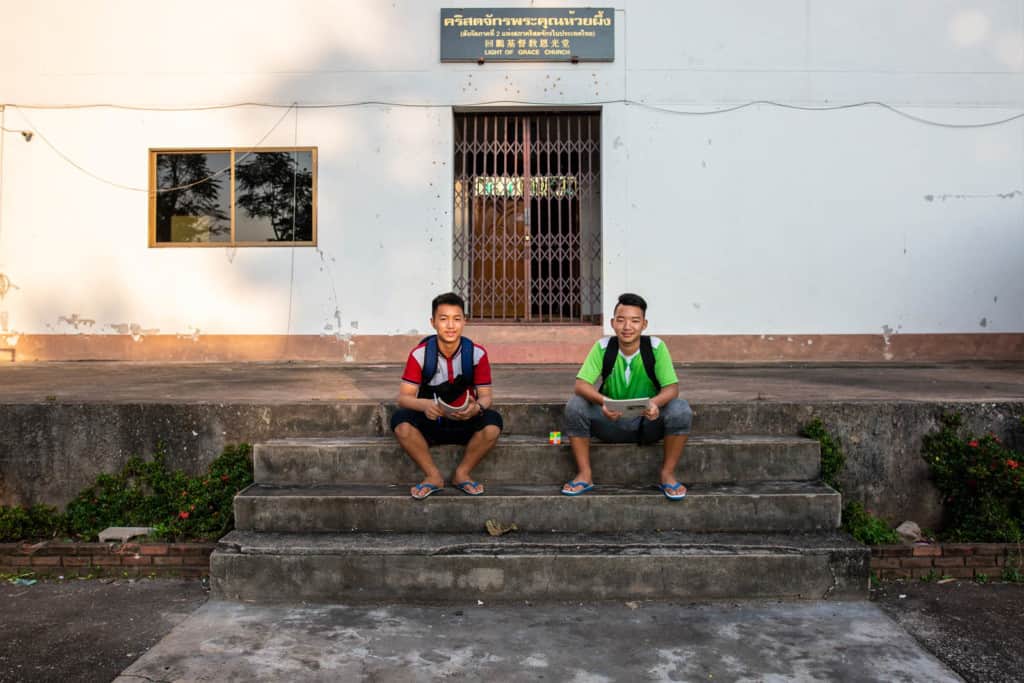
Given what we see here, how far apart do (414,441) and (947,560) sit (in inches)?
119

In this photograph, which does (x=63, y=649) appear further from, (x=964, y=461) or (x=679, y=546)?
(x=964, y=461)

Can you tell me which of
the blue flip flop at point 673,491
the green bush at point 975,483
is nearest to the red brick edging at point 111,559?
the blue flip flop at point 673,491

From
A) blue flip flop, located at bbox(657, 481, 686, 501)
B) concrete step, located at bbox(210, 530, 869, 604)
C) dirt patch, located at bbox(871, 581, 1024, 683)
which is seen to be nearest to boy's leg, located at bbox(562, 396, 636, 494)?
blue flip flop, located at bbox(657, 481, 686, 501)

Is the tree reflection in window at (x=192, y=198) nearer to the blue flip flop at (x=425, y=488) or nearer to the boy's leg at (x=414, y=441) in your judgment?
the boy's leg at (x=414, y=441)

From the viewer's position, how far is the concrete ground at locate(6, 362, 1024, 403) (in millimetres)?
5316

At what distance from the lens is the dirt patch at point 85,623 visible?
3.20 m

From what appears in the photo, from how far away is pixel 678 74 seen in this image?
8.34 m

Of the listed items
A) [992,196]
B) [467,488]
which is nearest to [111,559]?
[467,488]

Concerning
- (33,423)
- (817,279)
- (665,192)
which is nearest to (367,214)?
(665,192)

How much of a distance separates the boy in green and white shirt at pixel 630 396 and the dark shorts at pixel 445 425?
442mm

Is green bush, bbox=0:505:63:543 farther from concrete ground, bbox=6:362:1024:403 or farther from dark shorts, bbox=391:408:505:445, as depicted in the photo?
dark shorts, bbox=391:408:505:445

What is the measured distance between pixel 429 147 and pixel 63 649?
20.2ft

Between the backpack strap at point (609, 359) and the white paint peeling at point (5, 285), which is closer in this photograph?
the backpack strap at point (609, 359)

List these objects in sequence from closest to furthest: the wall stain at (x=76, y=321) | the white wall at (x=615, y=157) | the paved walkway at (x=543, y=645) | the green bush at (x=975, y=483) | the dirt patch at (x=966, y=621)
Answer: the paved walkway at (x=543, y=645)
the dirt patch at (x=966, y=621)
the green bush at (x=975, y=483)
the white wall at (x=615, y=157)
the wall stain at (x=76, y=321)
